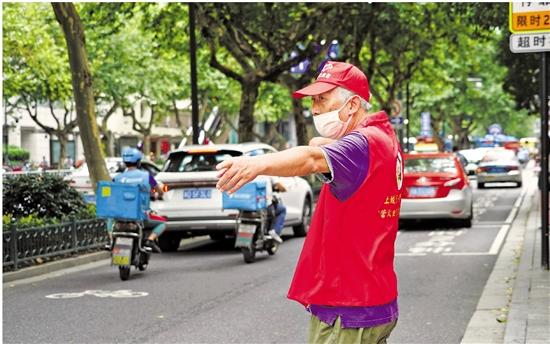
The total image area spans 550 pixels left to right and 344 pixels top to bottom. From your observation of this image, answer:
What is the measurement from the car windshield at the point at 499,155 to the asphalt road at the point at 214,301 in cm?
2264

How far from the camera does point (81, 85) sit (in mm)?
16906

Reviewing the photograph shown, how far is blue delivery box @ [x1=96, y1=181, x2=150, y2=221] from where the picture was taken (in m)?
11.7

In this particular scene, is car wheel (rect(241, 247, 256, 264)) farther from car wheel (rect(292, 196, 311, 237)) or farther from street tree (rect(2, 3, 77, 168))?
street tree (rect(2, 3, 77, 168))

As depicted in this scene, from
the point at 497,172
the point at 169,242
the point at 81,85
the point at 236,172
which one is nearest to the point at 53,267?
the point at 169,242

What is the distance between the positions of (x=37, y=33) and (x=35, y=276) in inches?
892

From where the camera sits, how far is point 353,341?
12.2ft

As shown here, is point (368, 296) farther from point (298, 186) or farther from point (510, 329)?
point (298, 186)

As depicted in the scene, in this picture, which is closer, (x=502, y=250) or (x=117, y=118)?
(x=502, y=250)

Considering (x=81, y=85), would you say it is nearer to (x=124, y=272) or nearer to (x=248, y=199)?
(x=248, y=199)

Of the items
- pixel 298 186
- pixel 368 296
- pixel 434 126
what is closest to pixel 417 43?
pixel 298 186

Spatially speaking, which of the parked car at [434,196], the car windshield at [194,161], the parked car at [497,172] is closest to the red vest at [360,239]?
the car windshield at [194,161]

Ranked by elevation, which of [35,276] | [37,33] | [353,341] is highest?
[37,33]

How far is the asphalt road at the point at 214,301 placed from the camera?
8.08 m

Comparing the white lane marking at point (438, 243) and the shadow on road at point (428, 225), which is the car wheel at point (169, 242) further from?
the shadow on road at point (428, 225)
